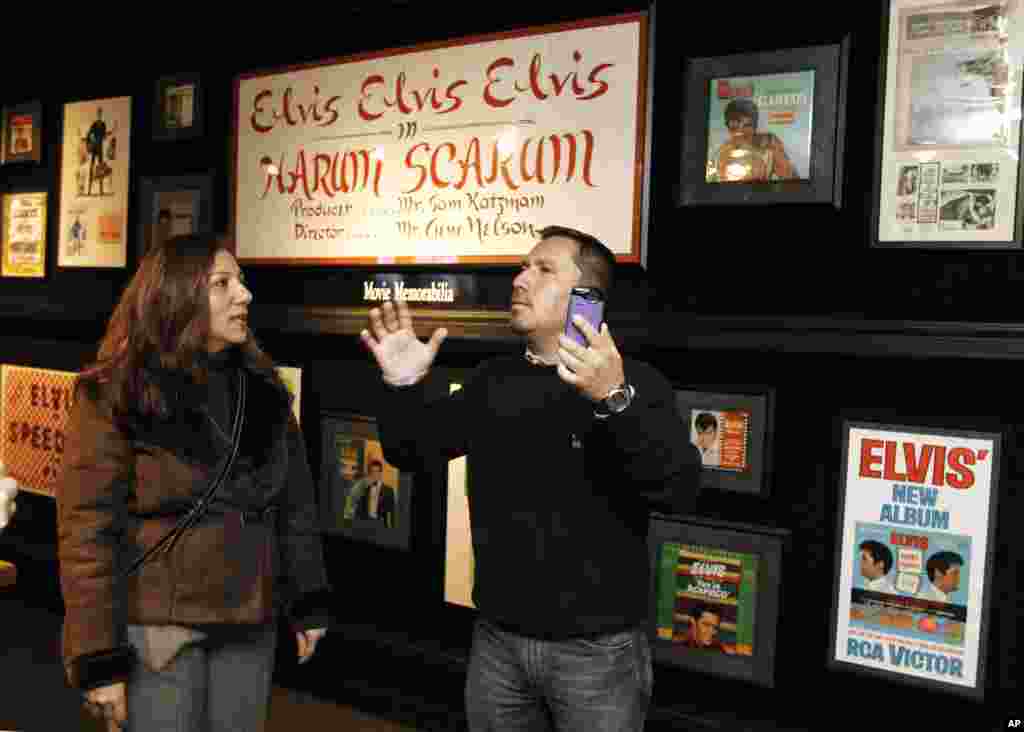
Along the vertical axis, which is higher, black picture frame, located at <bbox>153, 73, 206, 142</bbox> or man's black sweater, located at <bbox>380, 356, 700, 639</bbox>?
black picture frame, located at <bbox>153, 73, 206, 142</bbox>

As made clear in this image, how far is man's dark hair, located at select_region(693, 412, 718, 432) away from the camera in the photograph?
10.8 feet

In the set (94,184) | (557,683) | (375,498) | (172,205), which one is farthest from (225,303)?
(94,184)

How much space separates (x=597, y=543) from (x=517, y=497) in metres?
0.22

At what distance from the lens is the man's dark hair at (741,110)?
3188 mm

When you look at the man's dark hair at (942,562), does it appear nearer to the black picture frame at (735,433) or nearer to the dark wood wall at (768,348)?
the dark wood wall at (768,348)

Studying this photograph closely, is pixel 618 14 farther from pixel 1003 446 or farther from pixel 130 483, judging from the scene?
pixel 130 483

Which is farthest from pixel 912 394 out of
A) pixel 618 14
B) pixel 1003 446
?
pixel 618 14

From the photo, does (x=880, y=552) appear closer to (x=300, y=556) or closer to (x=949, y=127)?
(x=949, y=127)

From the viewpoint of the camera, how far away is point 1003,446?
9.36 feet

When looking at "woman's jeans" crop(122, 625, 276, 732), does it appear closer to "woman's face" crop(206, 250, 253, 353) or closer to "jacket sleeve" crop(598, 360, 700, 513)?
"woman's face" crop(206, 250, 253, 353)

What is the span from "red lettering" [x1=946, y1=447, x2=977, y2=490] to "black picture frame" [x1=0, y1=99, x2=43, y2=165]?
499cm

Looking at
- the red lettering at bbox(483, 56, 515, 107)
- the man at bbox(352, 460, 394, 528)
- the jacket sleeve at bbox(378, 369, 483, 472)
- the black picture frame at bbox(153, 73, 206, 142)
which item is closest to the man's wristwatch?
the jacket sleeve at bbox(378, 369, 483, 472)

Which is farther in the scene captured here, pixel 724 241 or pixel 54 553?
pixel 54 553

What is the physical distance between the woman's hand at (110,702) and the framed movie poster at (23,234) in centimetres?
377
